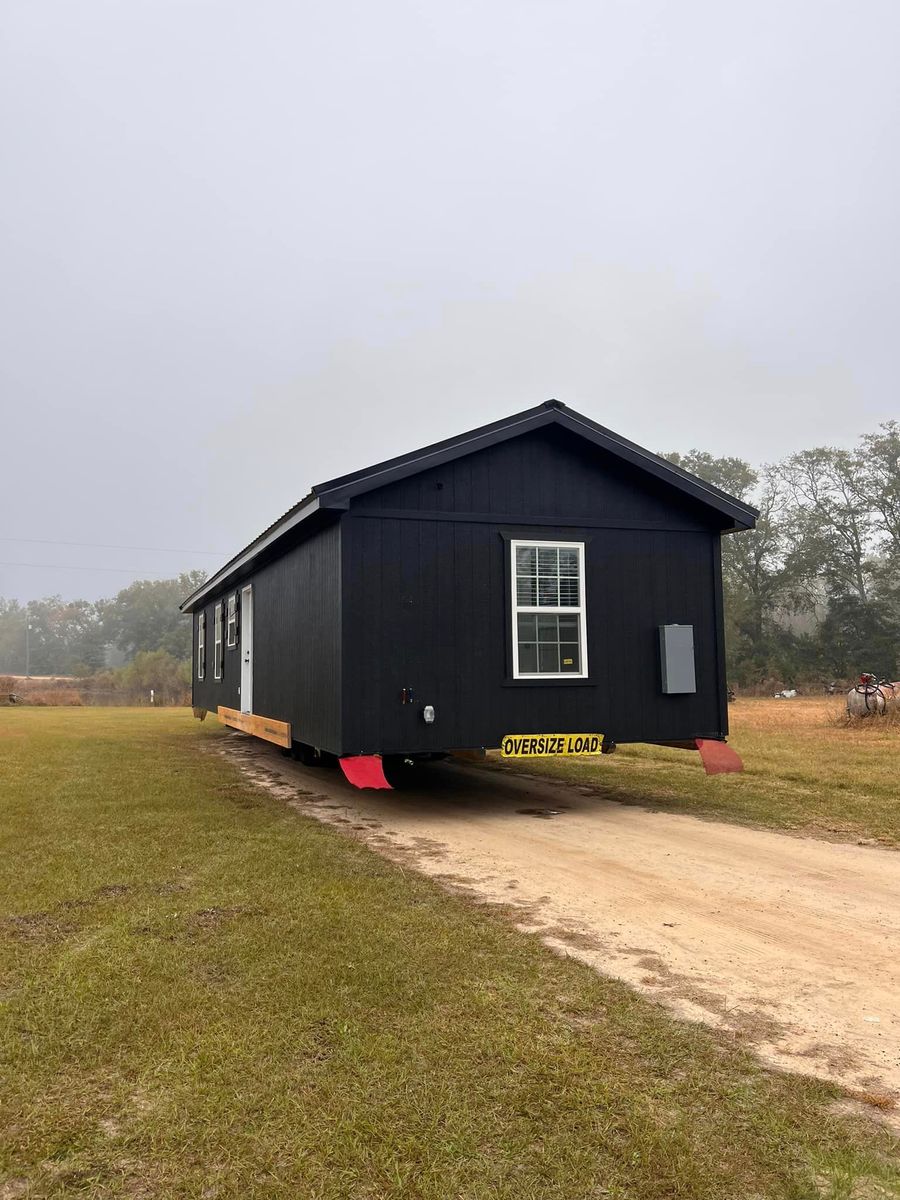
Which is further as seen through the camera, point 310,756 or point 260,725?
point 260,725

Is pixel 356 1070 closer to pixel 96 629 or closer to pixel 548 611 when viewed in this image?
pixel 548 611

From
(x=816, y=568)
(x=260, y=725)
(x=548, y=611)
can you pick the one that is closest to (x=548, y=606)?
(x=548, y=611)

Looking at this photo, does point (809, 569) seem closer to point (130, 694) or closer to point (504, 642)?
point (130, 694)

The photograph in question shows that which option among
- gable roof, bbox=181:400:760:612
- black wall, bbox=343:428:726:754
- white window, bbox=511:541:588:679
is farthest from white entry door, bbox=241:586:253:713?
white window, bbox=511:541:588:679

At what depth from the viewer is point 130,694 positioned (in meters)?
43.1

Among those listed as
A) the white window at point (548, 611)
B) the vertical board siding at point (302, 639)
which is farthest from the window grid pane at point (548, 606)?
the vertical board siding at point (302, 639)

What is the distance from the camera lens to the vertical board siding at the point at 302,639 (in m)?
8.80

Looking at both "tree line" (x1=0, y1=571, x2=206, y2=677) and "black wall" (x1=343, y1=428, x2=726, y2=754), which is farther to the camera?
"tree line" (x1=0, y1=571, x2=206, y2=677)

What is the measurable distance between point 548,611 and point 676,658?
1623 millimetres

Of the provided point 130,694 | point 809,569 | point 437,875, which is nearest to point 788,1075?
point 437,875

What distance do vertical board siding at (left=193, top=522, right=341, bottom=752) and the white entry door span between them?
0.43 metres

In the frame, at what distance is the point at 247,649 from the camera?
1469 centimetres

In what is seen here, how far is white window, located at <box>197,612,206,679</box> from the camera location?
20375 mm

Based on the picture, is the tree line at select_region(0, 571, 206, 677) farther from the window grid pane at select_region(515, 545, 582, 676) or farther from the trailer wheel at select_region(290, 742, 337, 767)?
the window grid pane at select_region(515, 545, 582, 676)
